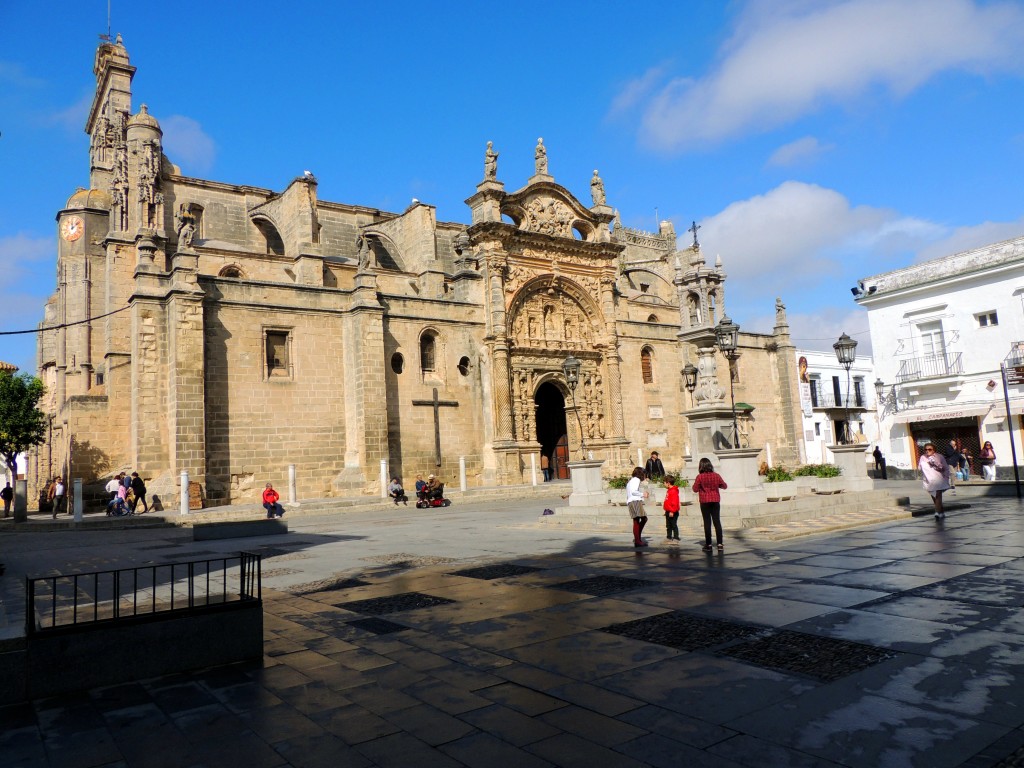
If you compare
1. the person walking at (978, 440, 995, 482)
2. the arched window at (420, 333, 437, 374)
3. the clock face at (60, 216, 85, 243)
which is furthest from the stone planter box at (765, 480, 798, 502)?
the clock face at (60, 216, 85, 243)

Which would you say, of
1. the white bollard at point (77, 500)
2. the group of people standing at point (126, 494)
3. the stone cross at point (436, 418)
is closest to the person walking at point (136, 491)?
the group of people standing at point (126, 494)

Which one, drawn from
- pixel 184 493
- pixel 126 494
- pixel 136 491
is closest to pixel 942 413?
pixel 184 493

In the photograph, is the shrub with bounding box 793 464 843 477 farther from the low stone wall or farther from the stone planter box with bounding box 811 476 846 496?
the low stone wall

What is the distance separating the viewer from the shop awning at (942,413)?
86.2 feet

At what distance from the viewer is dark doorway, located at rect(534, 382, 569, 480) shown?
33.0 metres

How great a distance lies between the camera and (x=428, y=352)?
93.9 feet

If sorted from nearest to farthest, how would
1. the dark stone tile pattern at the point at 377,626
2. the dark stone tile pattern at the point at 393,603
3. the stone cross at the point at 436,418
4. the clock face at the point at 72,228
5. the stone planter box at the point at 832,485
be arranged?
the dark stone tile pattern at the point at 377,626 → the dark stone tile pattern at the point at 393,603 → the stone planter box at the point at 832,485 → the stone cross at the point at 436,418 → the clock face at the point at 72,228

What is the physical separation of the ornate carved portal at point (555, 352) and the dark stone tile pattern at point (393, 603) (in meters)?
21.6

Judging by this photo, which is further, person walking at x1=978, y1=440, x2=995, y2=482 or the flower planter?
person walking at x1=978, y1=440, x2=995, y2=482

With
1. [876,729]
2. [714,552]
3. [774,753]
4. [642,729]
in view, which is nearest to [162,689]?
[642,729]

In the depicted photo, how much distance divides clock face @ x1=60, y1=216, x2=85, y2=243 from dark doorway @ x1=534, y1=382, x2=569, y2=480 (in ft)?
71.6

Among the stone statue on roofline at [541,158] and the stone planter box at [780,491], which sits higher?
the stone statue on roofline at [541,158]

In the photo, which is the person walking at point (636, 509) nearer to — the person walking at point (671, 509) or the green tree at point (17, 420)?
the person walking at point (671, 509)

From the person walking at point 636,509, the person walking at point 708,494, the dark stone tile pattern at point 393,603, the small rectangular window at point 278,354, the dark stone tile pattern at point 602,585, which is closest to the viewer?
the dark stone tile pattern at point 393,603
